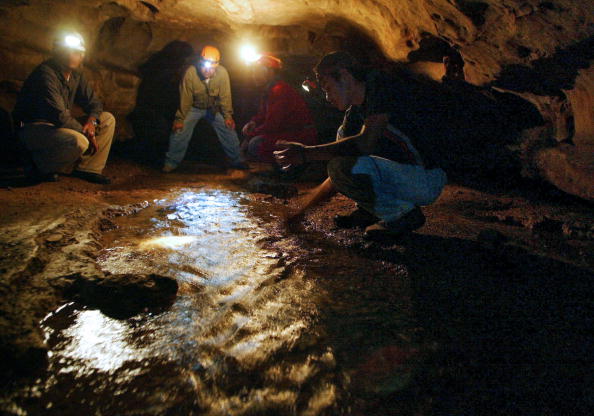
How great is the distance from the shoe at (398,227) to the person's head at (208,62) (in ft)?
15.0

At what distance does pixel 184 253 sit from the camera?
2303mm

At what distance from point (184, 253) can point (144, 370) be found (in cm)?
114

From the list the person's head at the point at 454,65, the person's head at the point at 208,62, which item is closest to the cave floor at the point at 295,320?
the person's head at the point at 454,65

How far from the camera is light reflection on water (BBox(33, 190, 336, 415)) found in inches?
44.0

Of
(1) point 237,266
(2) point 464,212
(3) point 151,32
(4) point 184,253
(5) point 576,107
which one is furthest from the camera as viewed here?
(3) point 151,32

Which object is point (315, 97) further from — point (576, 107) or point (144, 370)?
point (144, 370)

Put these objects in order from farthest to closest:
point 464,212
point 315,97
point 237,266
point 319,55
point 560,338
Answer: point 315,97
point 319,55
point 464,212
point 237,266
point 560,338

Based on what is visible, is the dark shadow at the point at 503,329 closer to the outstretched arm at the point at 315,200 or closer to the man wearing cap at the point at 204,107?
the outstretched arm at the point at 315,200

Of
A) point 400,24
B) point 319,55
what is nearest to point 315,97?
point 319,55

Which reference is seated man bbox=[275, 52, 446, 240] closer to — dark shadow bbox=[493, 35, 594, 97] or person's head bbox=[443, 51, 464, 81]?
dark shadow bbox=[493, 35, 594, 97]

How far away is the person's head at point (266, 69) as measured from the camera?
17.4 feet

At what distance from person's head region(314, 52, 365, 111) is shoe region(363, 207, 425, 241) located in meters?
0.99

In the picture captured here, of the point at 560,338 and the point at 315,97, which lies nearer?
the point at 560,338

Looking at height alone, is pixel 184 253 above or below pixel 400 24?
below
